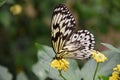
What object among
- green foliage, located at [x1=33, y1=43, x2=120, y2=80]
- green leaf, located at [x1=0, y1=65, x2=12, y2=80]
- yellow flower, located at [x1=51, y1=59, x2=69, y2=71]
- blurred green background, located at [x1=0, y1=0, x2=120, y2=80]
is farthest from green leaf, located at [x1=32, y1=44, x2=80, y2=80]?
blurred green background, located at [x1=0, y1=0, x2=120, y2=80]

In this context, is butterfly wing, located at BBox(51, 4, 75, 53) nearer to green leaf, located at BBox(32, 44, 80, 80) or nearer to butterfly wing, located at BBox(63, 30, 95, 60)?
butterfly wing, located at BBox(63, 30, 95, 60)

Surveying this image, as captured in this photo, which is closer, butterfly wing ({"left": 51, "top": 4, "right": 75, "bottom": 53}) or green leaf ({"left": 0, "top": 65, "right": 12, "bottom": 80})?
butterfly wing ({"left": 51, "top": 4, "right": 75, "bottom": 53})

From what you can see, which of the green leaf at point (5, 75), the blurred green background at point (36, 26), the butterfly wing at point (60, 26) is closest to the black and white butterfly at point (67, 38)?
the butterfly wing at point (60, 26)

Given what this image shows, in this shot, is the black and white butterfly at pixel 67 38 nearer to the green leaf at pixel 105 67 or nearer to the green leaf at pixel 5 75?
the green leaf at pixel 105 67

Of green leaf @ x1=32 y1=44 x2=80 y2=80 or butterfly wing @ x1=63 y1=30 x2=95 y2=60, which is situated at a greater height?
butterfly wing @ x1=63 y1=30 x2=95 y2=60

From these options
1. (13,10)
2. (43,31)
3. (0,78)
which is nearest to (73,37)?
(0,78)

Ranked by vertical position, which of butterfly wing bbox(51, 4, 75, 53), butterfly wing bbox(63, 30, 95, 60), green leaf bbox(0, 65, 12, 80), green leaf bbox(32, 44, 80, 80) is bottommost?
green leaf bbox(0, 65, 12, 80)

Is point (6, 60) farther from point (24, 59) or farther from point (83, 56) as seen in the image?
point (83, 56)

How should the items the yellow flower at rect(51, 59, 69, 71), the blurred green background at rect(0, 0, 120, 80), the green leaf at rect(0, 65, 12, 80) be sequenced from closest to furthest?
the yellow flower at rect(51, 59, 69, 71)
the green leaf at rect(0, 65, 12, 80)
the blurred green background at rect(0, 0, 120, 80)
